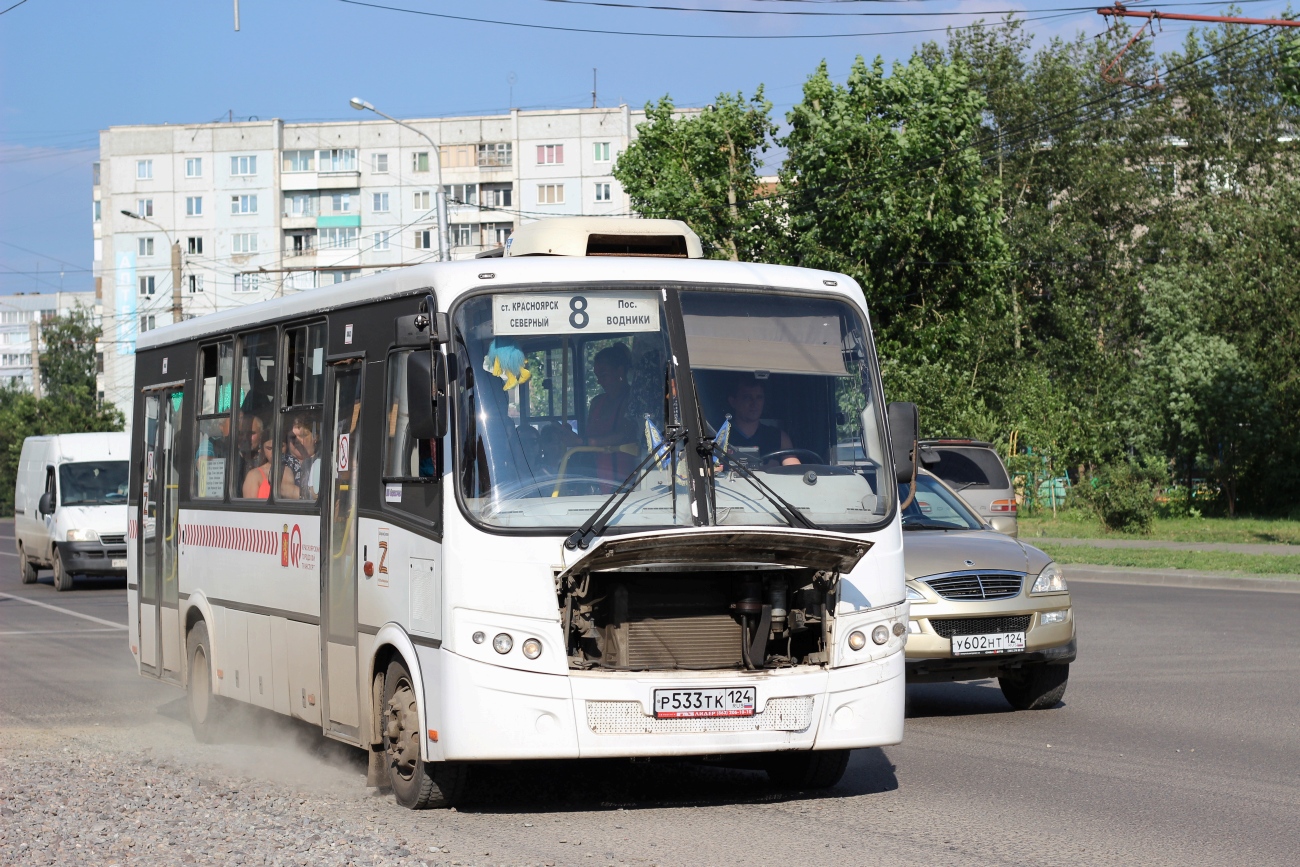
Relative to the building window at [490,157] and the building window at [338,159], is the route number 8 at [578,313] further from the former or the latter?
the building window at [338,159]

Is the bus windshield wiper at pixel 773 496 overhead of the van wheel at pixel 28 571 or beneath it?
overhead

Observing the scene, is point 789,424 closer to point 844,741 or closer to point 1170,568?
point 844,741

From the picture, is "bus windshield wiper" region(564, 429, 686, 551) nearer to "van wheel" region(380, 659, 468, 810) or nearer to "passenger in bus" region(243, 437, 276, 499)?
"van wheel" region(380, 659, 468, 810)

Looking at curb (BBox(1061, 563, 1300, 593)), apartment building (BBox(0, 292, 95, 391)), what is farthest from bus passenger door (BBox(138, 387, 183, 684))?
apartment building (BBox(0, 292, 95, 391))

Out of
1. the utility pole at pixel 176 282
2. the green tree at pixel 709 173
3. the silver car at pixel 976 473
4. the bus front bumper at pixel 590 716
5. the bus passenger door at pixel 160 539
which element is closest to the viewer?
the bus front bumper at pixel 590 716

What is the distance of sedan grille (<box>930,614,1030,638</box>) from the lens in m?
10.8

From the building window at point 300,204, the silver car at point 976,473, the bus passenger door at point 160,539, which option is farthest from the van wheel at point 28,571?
the building window at point 300,204

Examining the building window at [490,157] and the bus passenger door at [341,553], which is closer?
the bus passenger door at [341,553]

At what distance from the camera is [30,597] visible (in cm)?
2620

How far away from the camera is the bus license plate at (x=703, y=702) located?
738 cm

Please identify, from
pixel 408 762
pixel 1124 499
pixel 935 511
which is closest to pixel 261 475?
pixel 408 762

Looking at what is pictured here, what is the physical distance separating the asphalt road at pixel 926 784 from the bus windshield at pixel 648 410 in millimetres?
1390

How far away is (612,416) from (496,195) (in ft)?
315

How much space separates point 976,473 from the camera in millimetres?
21656
